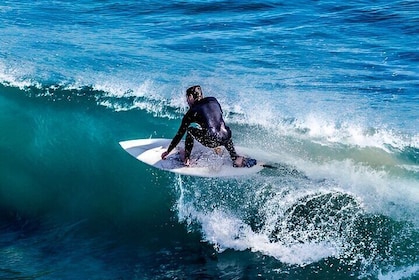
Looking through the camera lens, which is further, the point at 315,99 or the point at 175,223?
the point at 315,99

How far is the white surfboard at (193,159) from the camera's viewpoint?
10.2 metres

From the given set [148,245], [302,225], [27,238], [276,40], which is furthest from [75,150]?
[276,40]

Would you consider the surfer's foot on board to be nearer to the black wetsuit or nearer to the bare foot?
the bare foot

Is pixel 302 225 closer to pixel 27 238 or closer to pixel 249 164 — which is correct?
pixel 249 164

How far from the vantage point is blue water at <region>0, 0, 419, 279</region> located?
9.27 m

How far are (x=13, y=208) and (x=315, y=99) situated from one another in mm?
7727

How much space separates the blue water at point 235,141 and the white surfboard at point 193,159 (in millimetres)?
362

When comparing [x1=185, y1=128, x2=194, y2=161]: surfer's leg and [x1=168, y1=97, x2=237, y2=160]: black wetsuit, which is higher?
[x1=168, y1=97, x2=237, y2=160]: black wetsuit

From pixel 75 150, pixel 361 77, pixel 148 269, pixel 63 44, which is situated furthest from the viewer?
pixel 63 44

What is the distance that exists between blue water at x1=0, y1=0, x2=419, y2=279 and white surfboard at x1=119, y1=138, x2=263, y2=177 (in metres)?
0.36

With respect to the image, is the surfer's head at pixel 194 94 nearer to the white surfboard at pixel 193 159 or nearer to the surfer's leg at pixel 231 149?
the surfer's leg at pixel 231 149

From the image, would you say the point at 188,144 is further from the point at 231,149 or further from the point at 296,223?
the point at 296,223

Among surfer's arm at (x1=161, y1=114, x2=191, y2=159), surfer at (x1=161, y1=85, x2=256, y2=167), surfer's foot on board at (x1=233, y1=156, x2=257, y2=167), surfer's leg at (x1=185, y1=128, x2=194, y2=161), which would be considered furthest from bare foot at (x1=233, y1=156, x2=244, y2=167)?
surfer's arm at (x1=161, y1=114, x2=191, y2=159)

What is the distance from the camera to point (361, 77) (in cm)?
1695
